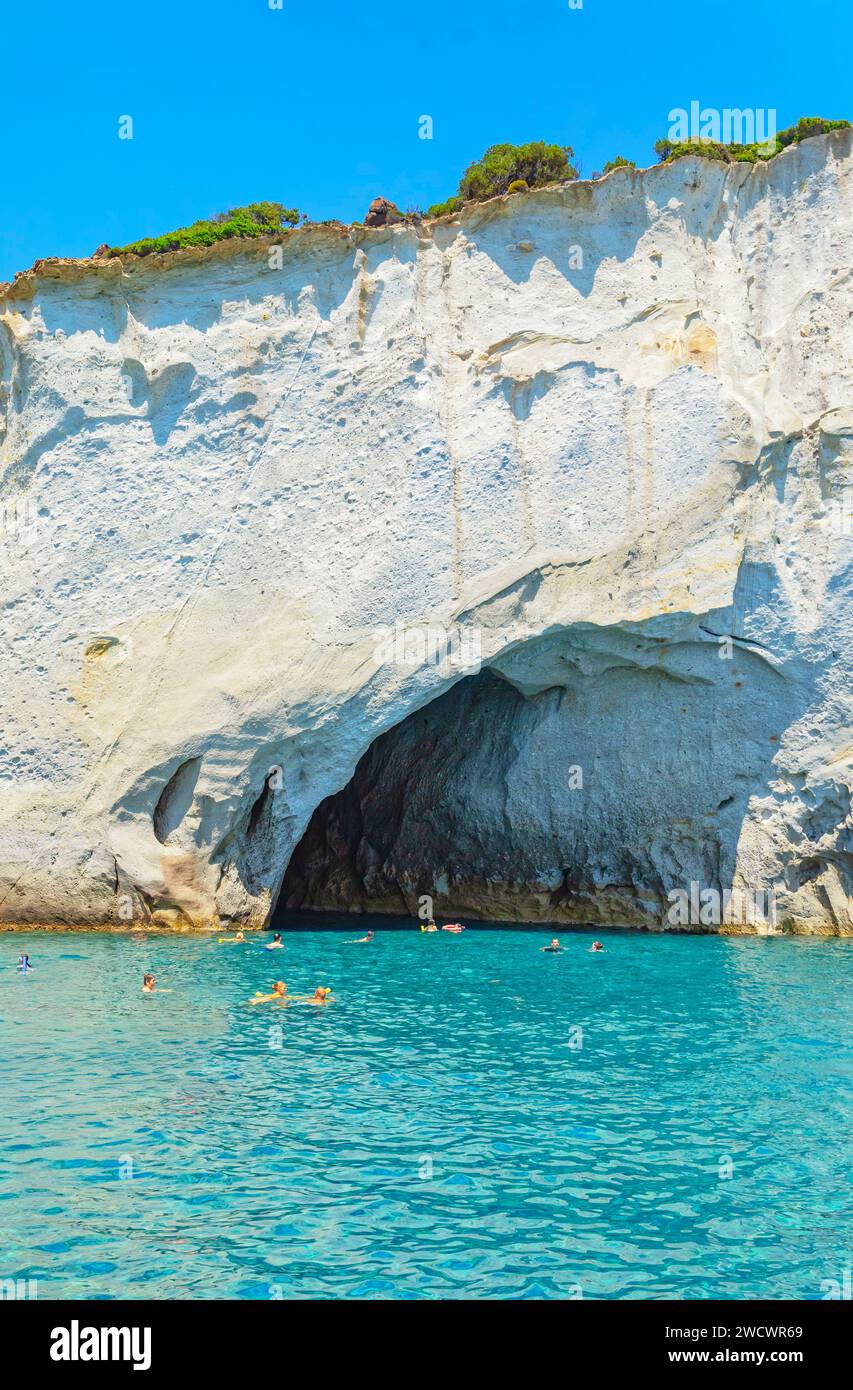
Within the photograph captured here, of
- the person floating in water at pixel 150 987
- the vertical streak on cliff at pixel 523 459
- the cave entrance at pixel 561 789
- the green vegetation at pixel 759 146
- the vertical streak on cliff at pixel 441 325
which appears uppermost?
the green vegetation at pixel 759 146

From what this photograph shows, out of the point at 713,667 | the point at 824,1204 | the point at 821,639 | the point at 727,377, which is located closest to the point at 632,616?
the point at 713,667

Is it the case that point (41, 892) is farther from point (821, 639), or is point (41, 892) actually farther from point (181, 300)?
point (821, 639)

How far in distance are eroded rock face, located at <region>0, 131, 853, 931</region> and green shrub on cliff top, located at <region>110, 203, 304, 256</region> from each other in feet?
37.5

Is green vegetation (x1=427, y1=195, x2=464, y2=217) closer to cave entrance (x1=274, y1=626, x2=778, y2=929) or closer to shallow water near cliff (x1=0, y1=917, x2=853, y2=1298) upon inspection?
cave entrance (x1=274, y1=626, x2=778, y2=929)

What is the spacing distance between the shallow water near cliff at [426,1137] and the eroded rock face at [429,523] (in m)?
6.06

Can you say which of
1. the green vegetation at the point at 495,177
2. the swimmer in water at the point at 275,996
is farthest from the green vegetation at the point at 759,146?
the swimmer in water at the point at 275,996

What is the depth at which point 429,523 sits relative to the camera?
25000 millimetres

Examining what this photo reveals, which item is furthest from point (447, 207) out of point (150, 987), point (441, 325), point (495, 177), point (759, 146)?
point (150, 987)

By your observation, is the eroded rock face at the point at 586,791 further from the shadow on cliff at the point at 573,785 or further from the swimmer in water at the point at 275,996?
the swimmer in water at the point at 275,996

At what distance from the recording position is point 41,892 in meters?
24.4

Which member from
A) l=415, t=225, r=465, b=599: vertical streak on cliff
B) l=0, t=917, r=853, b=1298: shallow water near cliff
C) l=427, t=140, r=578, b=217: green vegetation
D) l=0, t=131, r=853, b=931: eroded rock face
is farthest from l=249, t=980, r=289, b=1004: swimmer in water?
l=427, t=140, r=578, b=217: green vegetation

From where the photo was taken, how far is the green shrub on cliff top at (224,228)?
40281mm

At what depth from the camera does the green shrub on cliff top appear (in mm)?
40281

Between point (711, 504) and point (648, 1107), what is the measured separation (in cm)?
1569
